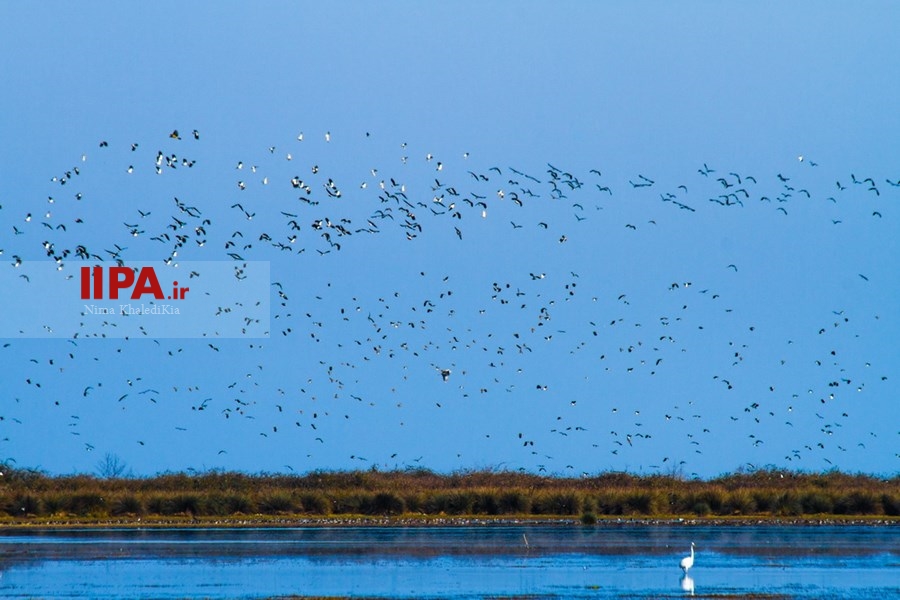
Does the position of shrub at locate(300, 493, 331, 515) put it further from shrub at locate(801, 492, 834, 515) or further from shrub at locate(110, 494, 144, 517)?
shrub at locate(801, 492, 834, 515)

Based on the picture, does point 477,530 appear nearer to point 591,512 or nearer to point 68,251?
point 591,512

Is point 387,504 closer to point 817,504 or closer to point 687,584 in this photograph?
point 817,504

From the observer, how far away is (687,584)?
26.4m

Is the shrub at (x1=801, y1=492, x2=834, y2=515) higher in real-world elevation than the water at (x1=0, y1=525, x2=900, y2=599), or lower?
higher

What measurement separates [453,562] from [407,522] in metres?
12.1

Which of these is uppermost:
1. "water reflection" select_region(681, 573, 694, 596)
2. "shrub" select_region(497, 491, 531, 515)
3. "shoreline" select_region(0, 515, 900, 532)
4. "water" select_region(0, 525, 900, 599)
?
"shrub" select_region(497, 491, 531, 515)

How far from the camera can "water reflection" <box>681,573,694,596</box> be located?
25.8 m

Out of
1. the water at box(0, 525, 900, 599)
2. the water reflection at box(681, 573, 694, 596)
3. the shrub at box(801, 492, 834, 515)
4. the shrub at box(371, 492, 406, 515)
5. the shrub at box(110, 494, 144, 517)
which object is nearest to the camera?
the water reflection at box(681, 573, 694, 596)

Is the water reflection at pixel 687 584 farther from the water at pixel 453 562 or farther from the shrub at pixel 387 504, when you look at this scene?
the shrub at pixel 387 504

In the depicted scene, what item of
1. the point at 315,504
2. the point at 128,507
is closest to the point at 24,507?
the point at 128,507

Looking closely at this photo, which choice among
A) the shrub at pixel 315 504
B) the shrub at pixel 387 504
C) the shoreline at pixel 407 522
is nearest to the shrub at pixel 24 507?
the shoreline at pixel 407 522

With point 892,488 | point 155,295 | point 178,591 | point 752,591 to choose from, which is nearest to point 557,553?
point 752,591

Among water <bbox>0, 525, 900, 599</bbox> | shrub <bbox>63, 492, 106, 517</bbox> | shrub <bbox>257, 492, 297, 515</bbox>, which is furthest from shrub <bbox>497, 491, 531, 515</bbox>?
shrub <bbox>63, 492, 106, 517</bbox>

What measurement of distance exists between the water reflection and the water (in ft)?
0.16
